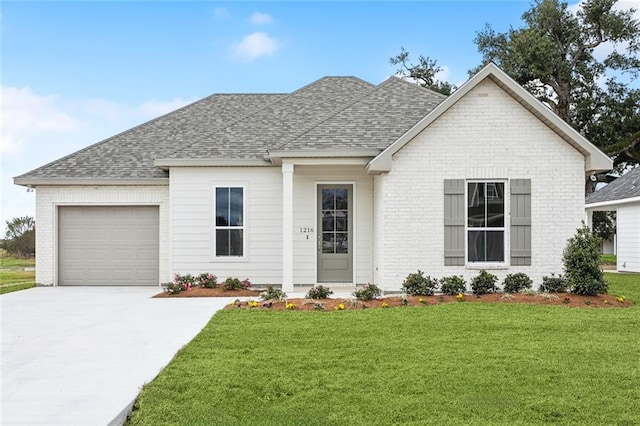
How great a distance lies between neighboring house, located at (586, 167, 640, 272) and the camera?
19.8 metres

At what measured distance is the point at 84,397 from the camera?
498cm

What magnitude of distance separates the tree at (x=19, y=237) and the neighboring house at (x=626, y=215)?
2538 cm

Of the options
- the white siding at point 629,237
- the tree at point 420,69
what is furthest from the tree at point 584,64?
the white siding at point 629,237

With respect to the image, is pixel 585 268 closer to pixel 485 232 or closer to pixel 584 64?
pixel 485 232

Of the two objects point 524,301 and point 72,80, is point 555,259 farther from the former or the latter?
point 72,80

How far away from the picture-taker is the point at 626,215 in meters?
20.6

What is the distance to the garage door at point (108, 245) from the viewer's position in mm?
14719

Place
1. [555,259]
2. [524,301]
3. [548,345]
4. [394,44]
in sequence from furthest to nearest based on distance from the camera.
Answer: [394,44] < [555,259] < [524,301] < [548,345]

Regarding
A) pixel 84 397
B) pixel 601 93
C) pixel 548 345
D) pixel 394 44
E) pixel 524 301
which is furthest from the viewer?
pixel 394 44

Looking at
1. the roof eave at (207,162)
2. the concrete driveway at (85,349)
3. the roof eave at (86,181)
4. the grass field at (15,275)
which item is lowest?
→ the grass field at (15,275)

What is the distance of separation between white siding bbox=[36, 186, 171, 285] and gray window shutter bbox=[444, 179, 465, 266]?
7.70m

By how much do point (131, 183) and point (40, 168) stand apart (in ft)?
9.82

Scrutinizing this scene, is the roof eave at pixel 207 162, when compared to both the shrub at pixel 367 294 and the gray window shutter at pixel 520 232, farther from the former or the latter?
the gray window shutter at pixel 520 232

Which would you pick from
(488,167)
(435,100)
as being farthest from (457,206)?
(435,100)
